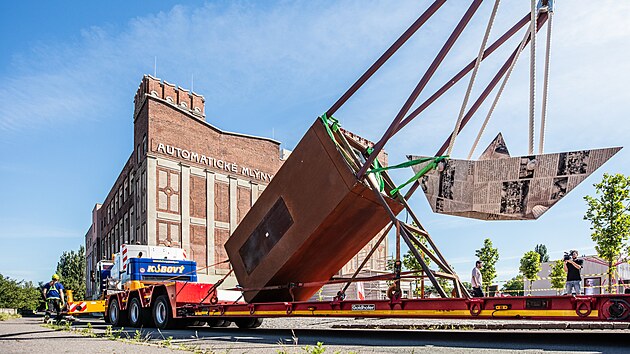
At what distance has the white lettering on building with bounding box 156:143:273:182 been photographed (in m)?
37.9

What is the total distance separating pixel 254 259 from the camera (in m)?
11.1

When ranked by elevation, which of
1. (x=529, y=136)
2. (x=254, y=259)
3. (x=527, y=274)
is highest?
(x=529, y=136)

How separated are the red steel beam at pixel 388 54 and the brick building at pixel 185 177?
2829 centimetres

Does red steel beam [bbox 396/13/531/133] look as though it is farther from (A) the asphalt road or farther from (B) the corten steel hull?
(A) the asphalt road

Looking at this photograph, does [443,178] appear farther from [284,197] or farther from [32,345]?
[32,345]

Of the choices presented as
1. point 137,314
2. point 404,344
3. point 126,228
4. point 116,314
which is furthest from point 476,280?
point 126,228

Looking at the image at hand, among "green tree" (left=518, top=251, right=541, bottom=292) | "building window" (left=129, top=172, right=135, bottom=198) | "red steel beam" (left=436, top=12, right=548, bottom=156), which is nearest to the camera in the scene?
"red steel beam" (left=436, top=12, right=548, bottom=156)

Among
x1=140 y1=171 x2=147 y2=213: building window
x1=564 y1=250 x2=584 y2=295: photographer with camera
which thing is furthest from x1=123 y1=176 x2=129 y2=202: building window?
x1=564 y1=250 x2=584 y2=295: photographer with camera

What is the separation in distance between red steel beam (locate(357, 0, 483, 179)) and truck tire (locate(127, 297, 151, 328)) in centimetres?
787

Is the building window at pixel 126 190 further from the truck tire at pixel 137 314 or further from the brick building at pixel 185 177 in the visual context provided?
the truck tire at pixel 137 314

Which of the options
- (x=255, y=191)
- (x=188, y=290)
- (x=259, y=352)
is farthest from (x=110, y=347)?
(x=255, y=191)

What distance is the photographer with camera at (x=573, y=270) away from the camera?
1315cm

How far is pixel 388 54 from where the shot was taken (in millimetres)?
9477

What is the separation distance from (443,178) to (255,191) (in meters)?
36.1
